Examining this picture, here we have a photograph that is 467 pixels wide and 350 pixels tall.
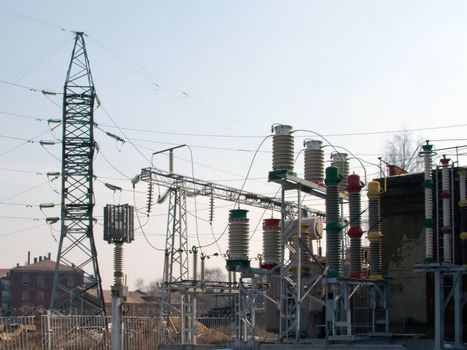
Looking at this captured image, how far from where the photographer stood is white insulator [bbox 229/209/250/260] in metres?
24.7

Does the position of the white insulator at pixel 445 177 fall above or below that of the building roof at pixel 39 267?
above

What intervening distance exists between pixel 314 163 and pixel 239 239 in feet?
10.9

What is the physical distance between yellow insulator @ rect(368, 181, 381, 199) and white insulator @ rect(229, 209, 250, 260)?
3.95m

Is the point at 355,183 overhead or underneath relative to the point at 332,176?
underneath

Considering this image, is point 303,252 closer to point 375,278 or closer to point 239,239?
point 239,239

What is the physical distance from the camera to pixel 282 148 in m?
23.3

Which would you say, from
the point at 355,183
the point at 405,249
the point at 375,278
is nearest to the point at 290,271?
the point at 375,278

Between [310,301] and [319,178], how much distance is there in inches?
161

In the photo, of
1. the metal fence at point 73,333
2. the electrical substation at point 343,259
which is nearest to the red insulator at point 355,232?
the electrical substation at point 343,259

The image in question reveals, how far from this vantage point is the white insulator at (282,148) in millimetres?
23141

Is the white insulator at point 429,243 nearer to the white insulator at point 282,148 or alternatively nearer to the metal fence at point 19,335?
the white insulator at point 282,148

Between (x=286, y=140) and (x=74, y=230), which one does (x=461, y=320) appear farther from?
(x=74, y=230)

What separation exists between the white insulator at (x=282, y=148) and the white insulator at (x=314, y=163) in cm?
150

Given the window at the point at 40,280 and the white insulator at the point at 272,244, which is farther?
the window at the point at 40,280
